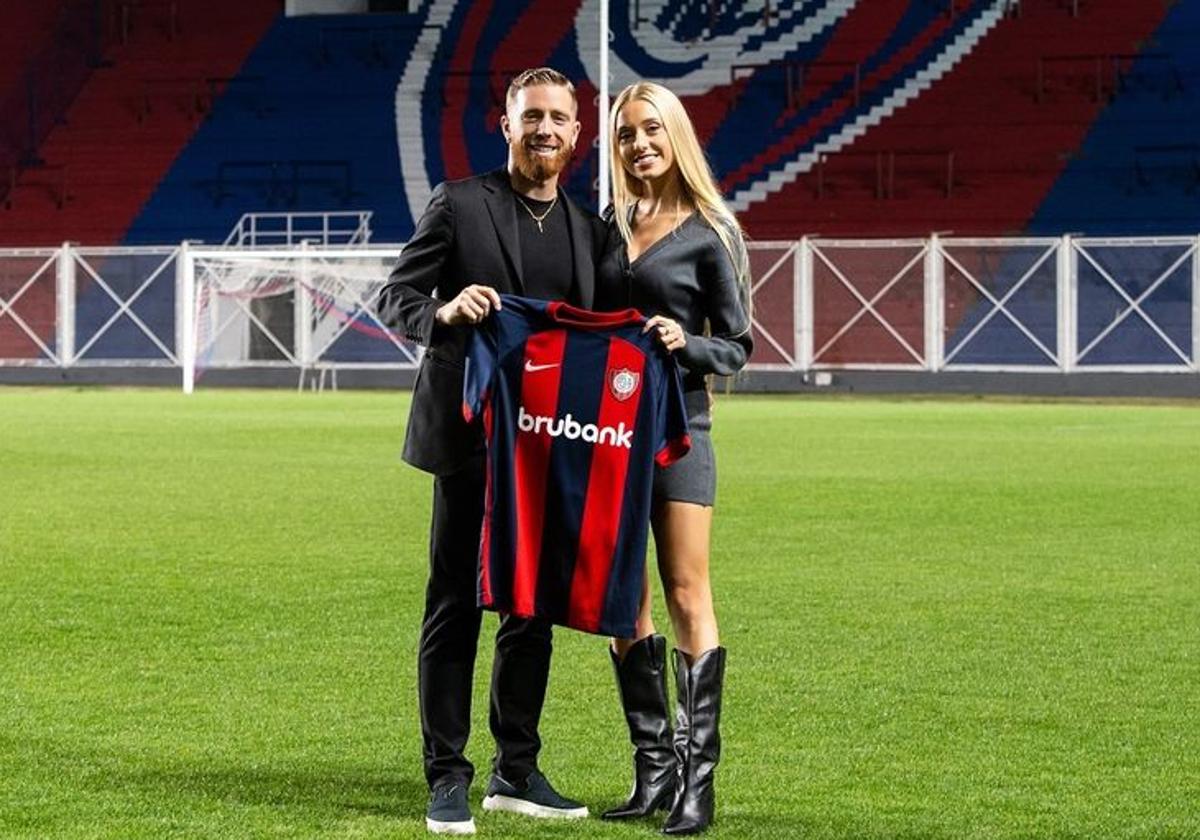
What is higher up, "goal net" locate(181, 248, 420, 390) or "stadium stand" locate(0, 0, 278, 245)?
"stadium stand" locate(0, 0, 278, 245)

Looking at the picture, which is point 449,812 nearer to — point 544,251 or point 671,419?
point 671,419

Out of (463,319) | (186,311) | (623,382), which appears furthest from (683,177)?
(186,311)

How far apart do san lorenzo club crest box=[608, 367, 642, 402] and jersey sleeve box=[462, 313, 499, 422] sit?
233 mm

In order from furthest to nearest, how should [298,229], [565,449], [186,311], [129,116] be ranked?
1. [129,116]
2. [298,229]
3. [186,311]
4. [565,449]

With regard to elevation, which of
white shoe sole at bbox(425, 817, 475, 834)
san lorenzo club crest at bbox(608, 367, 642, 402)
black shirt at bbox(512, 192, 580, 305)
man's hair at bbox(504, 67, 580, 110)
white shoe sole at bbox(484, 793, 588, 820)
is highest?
man's hair at bbox(504, 67, 580, 110)

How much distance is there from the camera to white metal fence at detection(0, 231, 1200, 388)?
3244 centimetres

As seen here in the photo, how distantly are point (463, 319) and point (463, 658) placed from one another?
76 cm

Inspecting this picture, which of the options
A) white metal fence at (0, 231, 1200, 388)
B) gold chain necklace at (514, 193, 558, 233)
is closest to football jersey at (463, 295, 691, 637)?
gold chain necklace at (514, 193, 558, 233)

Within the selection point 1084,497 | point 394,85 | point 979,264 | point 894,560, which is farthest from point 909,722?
point 394,85

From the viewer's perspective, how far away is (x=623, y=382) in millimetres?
4840

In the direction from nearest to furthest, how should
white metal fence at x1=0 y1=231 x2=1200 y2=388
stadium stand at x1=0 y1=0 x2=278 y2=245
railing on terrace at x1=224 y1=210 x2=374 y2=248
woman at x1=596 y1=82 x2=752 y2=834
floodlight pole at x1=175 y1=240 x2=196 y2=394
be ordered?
woman at x1=596 y1=82 x2=752 y2=834 → white metal fence at x1=0 y1=231 x2=1200 y2=388 → floodlight pole at x1=175 y1=240 x2=196 y2=394 → railing on terrace at x1=224 y1=210 x2=374 y2=248 → stadium stand at x1=0 y1=0 x2=278 y2=245

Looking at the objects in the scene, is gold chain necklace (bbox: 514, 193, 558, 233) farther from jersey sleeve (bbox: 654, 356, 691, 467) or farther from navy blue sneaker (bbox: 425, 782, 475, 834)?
navy blue sneaker (bbox: 425, 782, 475, 834)

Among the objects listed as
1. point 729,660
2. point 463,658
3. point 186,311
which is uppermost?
point 463,658

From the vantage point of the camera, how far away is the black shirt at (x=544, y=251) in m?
4.99
